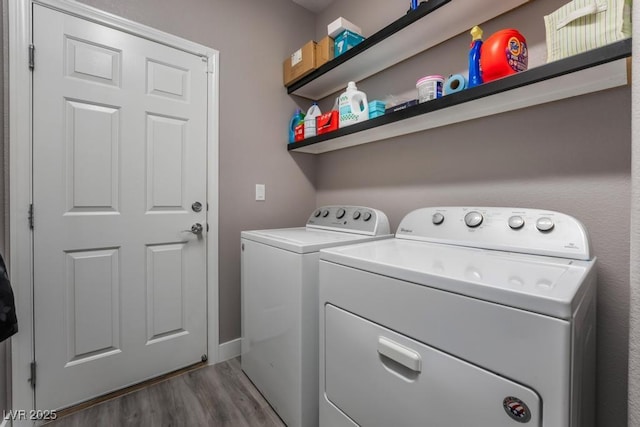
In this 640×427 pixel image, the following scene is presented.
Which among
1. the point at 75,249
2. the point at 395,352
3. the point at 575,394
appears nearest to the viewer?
the point at 575,394

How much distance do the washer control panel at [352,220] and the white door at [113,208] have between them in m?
0.80

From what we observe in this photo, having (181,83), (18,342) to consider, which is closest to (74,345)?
(18,342)

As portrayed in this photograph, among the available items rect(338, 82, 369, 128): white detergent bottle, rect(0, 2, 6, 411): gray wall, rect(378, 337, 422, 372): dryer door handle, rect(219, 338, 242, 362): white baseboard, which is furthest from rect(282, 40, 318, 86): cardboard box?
rect(219, 338, 242, 362): white baseboard

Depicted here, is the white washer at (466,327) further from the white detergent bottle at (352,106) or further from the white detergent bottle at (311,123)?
the white detergent bottle at (311,123)

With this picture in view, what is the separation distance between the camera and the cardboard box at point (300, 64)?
185cm

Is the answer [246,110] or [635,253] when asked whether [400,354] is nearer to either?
[635,253]

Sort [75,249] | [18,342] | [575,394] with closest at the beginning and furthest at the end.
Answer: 1. [575,394]
2. [18,342]
3. [75,249]

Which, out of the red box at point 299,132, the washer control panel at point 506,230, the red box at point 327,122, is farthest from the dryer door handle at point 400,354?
the red box at point 299,132

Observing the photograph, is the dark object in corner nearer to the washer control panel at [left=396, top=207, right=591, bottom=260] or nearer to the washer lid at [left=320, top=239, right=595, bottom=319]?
the washer lid at [left=320, top=239, right=595, bottom=319]

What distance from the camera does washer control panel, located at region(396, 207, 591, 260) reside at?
91 cm

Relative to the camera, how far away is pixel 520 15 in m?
1.19

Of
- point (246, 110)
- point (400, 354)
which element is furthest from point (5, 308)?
point (246, 110)

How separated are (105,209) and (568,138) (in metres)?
2.23

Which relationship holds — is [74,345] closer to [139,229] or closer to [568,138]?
[139,229]
